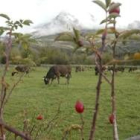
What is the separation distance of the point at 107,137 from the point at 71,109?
3535 mm

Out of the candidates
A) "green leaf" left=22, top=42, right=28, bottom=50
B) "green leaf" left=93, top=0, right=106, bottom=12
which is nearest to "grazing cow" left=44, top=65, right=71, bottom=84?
"green leaf" left=22, top=42, right=28, bottom=50

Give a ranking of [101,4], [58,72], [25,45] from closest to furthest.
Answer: [101,4]
[25,45]
[58,72]

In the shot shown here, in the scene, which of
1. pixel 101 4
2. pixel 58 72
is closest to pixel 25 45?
pixel 101 4

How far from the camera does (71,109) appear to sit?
1052 cm

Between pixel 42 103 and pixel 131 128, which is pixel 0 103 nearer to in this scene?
pixel 131 128

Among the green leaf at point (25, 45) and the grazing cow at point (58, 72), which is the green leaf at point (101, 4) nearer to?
the green leaf at point (25, 45)

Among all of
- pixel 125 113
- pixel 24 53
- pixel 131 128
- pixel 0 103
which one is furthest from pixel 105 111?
pixel 0 103

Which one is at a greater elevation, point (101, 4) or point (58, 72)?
point (101, 4)

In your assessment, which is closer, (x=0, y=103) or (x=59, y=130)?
(x=0, y=103)

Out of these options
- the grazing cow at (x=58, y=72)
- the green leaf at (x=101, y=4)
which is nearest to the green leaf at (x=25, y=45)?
the green leaf at (x=101, y=4)

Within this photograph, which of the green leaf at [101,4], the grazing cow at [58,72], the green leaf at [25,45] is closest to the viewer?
the green leaf at [101,4]

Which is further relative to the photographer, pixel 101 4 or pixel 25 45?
pixel 25 45

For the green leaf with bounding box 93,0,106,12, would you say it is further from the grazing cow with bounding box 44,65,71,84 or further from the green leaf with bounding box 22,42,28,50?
the grazing cow with bounding box 44,65,71,84

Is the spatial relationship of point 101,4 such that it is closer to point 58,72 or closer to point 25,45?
point 25,45
